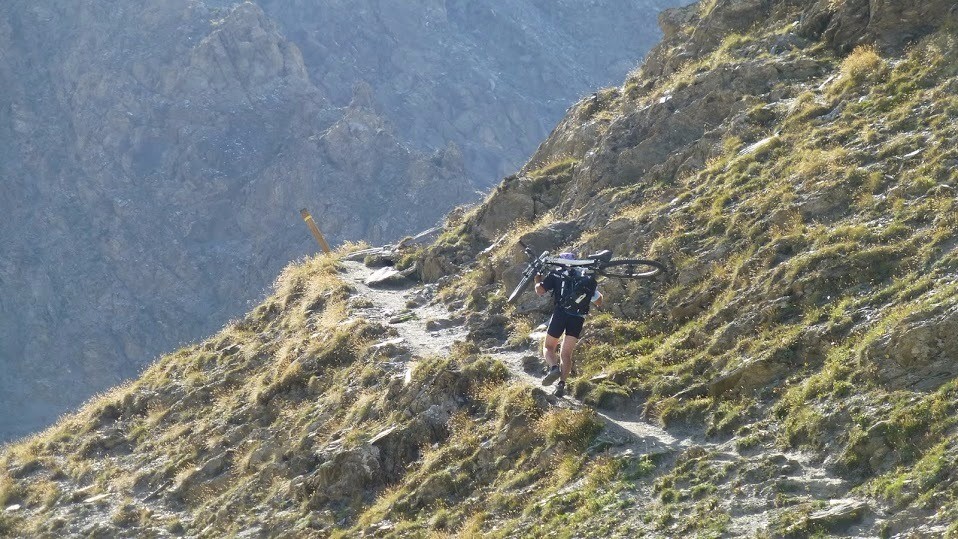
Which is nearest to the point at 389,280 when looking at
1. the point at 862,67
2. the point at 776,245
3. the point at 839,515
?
the point at 862,67

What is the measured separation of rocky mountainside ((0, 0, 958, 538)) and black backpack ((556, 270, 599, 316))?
92 cm

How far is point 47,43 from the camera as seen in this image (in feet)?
520

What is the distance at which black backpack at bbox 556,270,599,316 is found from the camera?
14.4 m

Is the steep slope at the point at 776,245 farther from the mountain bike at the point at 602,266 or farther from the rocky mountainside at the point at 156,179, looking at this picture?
the rocky mountainside at the point at 156,179

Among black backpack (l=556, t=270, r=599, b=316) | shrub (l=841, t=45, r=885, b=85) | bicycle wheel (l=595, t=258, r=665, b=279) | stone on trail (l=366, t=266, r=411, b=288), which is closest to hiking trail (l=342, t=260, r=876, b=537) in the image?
stone on trail (l=366, t=266, r=411, b=288)

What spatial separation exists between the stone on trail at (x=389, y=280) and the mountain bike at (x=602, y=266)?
8548 millimetres

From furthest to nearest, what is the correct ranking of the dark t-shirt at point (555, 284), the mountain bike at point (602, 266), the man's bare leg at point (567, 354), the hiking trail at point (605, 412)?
the mountain bike at point (602, 266)
the dark t-shirt at point (555, 284)
the man's bare leg at point (567, 354)
the hiking trail at point (605, 412)

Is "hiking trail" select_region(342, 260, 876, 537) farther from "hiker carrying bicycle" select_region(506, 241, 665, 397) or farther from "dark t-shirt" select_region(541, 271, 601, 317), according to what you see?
"dark t-shirt" select_region(541, 271, 601, 317)

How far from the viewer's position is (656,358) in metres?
14.2

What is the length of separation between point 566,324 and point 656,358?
123 centimetres

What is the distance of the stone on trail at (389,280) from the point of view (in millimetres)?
24453

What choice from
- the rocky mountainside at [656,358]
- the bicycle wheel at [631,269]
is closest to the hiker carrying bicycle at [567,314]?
the rocky mountainside at [656,358]

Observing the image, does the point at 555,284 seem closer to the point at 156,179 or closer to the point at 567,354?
the point at 567,354

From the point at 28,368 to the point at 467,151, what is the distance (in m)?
73.2
